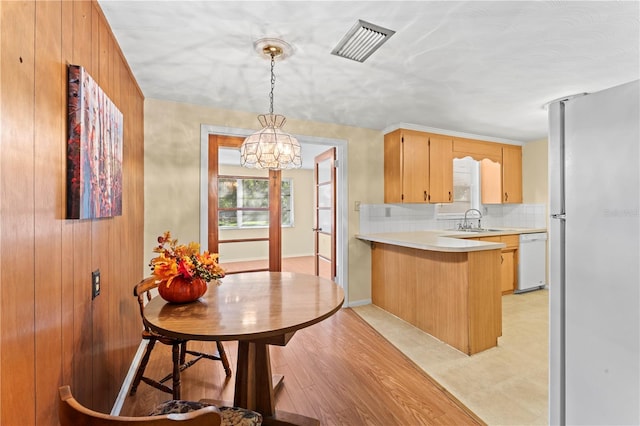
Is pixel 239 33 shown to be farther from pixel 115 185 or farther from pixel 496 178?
pixel 496 178

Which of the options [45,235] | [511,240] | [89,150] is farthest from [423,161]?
[45,235]

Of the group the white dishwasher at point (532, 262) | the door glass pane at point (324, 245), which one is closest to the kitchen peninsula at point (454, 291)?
the door glass pane at point (324, 245)

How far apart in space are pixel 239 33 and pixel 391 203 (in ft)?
8.66

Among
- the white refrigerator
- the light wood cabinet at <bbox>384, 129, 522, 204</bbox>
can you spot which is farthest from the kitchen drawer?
the white refrigerator

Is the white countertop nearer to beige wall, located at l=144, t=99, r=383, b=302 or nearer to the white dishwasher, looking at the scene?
the white dishwasher

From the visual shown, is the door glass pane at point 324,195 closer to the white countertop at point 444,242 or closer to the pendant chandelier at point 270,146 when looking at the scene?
the white countertop at point 444,242

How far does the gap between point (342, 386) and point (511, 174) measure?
13.4ft

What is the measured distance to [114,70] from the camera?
1749 millimetres

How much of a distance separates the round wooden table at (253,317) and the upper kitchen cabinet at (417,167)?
209cm

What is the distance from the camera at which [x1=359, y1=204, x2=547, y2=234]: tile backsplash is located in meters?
3.72

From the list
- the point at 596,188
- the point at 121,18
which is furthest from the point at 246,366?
the point at 121,18

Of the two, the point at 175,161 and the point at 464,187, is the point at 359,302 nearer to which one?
the point at 464,187

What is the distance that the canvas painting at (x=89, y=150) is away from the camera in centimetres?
112

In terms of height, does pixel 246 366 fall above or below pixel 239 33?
below
